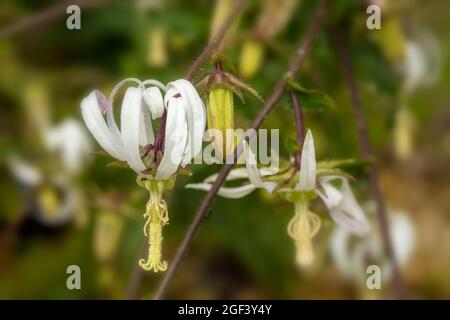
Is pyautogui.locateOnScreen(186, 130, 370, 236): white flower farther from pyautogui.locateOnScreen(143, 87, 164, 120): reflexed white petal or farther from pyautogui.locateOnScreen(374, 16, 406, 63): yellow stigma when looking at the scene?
pyautogui.locateOnScreen(374, 16, 406, 63): yellow stigma

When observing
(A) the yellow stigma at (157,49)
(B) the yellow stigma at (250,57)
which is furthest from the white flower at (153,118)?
(A) the yellow stigma at (157,49)

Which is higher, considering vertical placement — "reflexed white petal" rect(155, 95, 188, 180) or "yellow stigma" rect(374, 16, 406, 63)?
"yellow stigma" rect(374, 16, 406, 63)

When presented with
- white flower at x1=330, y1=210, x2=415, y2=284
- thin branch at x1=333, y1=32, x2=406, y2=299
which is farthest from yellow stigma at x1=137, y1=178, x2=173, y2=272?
white flower at x1=330, y1=210, x2=415, y2=284

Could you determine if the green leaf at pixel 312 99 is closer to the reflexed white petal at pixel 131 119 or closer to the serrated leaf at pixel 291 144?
the serrated leaf at pixel 291 144

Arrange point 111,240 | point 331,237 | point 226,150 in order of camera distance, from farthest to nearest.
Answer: point 331,237 < point 111,240 < point 226,150

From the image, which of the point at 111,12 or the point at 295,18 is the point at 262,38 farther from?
the point at 111,12
